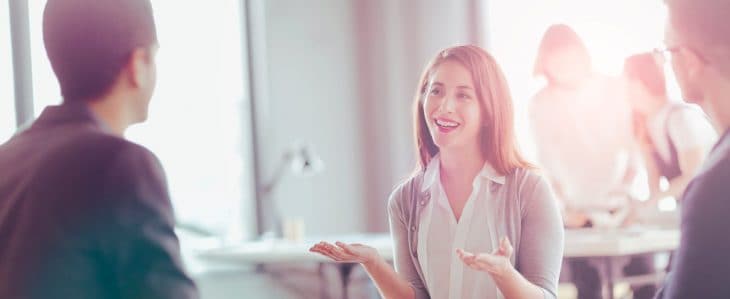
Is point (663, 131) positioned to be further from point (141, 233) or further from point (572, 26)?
point (141, 233)

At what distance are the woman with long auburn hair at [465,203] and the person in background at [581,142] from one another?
26 centimetres

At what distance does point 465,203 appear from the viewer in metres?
1.42

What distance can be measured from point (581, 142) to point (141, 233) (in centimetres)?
118

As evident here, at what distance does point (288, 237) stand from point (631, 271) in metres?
1.17

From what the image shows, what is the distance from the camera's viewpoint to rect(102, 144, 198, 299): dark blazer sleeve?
4.26 feet

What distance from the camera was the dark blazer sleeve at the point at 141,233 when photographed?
130 cm

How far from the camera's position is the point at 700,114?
152 cm

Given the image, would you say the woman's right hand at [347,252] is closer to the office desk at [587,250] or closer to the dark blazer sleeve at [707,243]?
the office desk at [587,250]

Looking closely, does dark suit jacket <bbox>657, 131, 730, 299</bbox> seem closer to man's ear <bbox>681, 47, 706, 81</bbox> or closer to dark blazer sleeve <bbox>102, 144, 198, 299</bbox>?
man's ear <bbox>681, 47, 706, 81</bbox>

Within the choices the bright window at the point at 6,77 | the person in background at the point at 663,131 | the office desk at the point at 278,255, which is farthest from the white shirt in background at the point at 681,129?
the bright window at the point at 6,77

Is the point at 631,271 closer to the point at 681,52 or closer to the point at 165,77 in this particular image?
the point at 681,52

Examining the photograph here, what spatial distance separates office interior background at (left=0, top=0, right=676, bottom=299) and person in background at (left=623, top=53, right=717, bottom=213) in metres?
0.05

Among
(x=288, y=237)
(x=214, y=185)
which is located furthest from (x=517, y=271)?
(x=288, y=237)

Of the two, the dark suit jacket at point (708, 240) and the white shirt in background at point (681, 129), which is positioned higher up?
the white shirt in background at point (681, 129)
